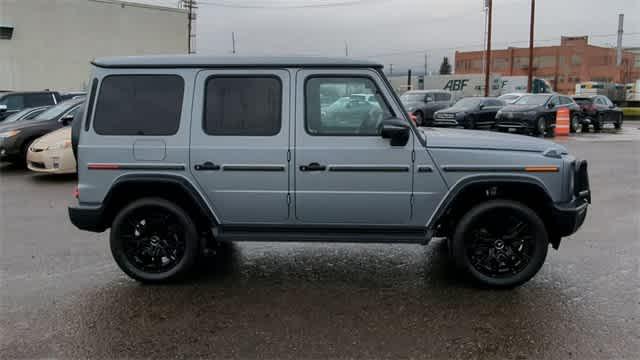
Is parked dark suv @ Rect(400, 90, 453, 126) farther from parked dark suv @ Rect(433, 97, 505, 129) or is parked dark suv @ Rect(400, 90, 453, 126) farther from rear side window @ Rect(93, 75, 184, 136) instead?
rear side window @ Rect(93, 75, 184, 136)

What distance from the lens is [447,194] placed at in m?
4.95

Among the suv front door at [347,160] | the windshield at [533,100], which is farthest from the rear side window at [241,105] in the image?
the windshield at [533,100]

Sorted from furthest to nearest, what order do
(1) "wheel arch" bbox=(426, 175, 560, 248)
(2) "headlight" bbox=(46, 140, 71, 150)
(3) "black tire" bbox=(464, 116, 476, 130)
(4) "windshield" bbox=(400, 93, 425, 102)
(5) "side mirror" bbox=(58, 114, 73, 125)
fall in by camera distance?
(4) "windshield" bbox=(400, 93, 425, 102)
(3) "black tire" bbox=(464, 116, 476, 130)
(5) "side mirror" bbox=(58, 114, 73, 125)
(2) "headlight" bbox=(46, 140, 71, 150)
(1) "wheel arch" bbox=(426, 175, 560, 248)

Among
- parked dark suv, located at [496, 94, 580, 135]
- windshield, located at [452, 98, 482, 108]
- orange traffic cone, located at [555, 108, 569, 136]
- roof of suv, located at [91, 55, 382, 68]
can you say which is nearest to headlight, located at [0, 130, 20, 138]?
roof of suv, located at [91, 55, 382, 68]

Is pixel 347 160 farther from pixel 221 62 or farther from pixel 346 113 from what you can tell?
pixel 221 62

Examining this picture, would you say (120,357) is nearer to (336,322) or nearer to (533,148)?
(336,322)

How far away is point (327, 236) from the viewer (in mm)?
5062

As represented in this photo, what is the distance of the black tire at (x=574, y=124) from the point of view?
24.5 metres

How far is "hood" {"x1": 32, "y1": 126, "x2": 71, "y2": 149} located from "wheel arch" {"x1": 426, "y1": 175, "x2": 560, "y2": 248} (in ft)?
28.9

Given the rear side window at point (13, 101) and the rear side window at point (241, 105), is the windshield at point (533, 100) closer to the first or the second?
the rear side window at point (13, 101)

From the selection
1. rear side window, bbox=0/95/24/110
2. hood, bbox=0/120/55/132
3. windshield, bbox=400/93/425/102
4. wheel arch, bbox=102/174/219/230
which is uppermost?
windshield, bbox=400/93/425/102

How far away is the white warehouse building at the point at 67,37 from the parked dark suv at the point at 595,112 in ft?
103

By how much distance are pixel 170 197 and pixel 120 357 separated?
1818 millimetres

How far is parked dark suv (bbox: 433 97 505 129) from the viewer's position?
940 inches
